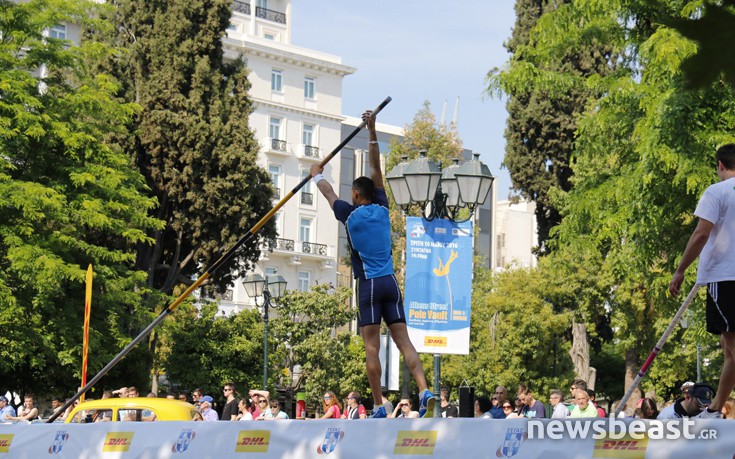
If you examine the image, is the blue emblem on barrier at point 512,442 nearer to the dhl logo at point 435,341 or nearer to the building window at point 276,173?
the dhl logo at point 435,341

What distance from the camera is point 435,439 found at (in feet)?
19.1

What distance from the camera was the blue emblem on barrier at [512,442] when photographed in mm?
5520

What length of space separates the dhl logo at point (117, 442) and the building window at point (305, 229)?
74.6m

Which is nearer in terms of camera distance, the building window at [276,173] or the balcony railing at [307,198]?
the building window at [276,173]

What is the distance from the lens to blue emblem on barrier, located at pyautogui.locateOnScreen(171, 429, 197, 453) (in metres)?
6.95

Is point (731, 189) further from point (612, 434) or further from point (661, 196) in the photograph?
point (661, 196)

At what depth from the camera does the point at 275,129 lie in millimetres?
81688

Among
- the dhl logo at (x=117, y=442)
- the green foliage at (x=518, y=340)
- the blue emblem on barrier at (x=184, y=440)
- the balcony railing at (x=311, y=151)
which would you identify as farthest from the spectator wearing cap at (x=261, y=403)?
the balcony railing at (x=311, y=151)

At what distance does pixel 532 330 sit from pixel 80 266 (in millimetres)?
26202

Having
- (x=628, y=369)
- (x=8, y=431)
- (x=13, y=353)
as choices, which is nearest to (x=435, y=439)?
(x=8, y=431)

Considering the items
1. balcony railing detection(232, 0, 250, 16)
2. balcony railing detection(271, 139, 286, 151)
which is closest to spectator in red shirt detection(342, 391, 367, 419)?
balcony railing detection(271, 139, 286, 151)

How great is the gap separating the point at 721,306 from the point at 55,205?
25215 millimetres

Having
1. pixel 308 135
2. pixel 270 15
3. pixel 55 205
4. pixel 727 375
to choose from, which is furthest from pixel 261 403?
pixel 270 15

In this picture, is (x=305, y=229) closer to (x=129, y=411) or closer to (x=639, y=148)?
(x=639, y=148)
